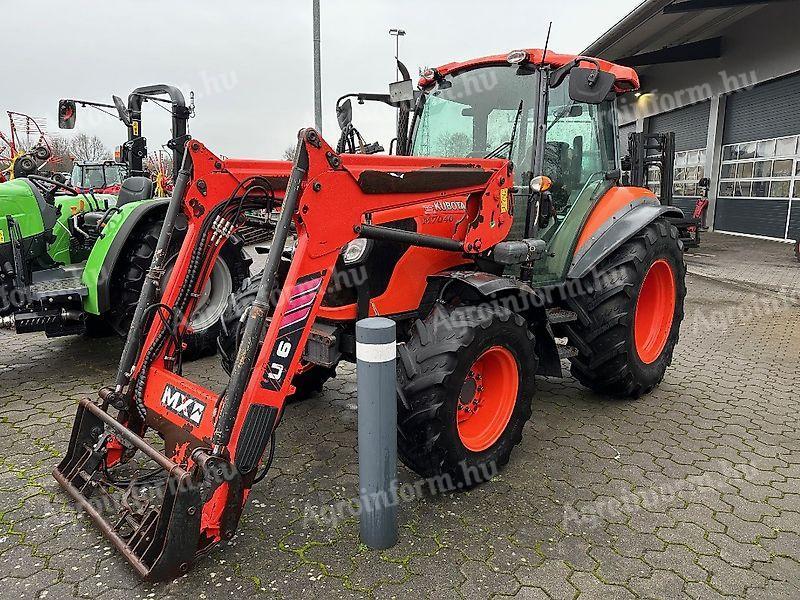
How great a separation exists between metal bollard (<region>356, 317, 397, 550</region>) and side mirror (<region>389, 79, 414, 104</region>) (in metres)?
2.30

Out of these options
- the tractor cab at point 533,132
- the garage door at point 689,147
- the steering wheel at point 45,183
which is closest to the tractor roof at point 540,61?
the tractor cab at point 533,132

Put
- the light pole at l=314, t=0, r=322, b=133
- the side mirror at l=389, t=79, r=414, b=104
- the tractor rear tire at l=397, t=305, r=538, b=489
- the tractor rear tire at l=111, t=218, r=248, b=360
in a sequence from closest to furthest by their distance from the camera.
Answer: the tractor rear tire at l=397, t=305, r=538, b=489, the side mirror at l=389, t=79, r=414, b=104, the tractor rear tire at l=111, t=218, r=248, b=360, the light pole at l=314, t=0, r=322, b=133

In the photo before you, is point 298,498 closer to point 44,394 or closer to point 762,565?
point 762,565

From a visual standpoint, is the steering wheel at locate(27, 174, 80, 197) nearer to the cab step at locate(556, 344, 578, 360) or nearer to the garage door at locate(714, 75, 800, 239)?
the cab step at locate(556, 344, 578, 360)

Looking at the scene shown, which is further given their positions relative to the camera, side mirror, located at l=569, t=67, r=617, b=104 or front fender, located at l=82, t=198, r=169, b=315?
front fender, located at l=82, t=198, r=169, b=315

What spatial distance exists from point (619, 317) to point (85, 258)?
5186mm

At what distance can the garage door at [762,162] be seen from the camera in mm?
12695

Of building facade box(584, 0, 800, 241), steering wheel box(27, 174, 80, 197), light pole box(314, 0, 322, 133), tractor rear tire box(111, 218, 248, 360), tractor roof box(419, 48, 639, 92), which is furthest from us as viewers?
building facade box(584, 0, 800, 241)

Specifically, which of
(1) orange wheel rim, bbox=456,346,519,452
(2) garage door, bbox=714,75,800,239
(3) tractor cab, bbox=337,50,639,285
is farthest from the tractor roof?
(2) garage door, bbox=714,75,800,239

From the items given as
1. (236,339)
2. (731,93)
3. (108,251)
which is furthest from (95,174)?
(731,93)

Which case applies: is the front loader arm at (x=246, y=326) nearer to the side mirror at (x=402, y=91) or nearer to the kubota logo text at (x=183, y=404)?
the kubota logo text at (x=183, y=404)

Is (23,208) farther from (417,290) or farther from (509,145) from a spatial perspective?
(509,145)

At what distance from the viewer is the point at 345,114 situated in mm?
4078

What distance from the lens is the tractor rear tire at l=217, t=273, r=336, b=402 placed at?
379 centimetres
